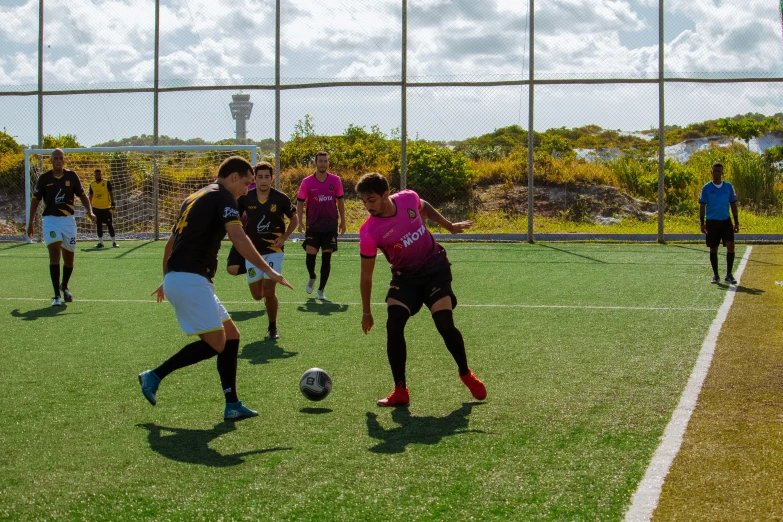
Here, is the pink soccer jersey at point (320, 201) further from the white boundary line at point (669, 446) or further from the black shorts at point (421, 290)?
the black shorts at point (421, 290)

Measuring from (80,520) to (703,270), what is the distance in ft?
41.2

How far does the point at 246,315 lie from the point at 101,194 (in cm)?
1266

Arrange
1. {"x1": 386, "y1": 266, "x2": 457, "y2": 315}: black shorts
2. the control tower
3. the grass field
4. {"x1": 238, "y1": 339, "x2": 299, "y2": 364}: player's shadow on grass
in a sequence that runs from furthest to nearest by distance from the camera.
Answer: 1. the control tower
2. {"x1": 238, "y1": 339, "x2": 299, "y2": 364}: player's shadow on grass
3. {"x1": 386, "y1": 266, "x2": 457, "y2": 315}: black shorts
4. the grass field

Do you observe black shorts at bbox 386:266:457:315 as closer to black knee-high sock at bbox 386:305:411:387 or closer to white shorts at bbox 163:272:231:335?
black knee-high sock at bbox 386:305:411:387

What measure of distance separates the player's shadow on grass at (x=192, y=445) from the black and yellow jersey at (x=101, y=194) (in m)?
17.2

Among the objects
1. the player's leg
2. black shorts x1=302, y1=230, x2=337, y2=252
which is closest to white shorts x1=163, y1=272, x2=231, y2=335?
the player's leg

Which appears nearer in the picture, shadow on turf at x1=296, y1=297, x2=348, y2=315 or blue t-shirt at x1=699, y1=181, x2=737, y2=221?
shadow on turf at x1=296, y1=297, x2=348, y2=315

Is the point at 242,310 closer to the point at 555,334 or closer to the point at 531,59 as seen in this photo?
the point at 555,334

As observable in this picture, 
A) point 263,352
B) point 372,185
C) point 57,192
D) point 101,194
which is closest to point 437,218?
point 372,185

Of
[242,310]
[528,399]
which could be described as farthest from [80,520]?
[242,310]

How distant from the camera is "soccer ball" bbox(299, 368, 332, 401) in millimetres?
6125

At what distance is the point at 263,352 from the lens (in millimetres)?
8242

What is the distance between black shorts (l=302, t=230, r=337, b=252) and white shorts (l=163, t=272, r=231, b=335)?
6410 millimetres

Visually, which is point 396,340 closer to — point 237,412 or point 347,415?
point 347,415
